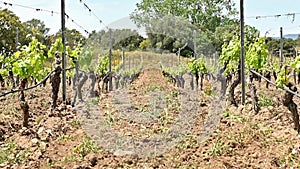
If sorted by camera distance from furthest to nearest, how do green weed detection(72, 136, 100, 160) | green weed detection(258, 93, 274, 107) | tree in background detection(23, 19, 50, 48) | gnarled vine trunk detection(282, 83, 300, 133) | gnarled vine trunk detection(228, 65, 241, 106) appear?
tree in background detection(23, 19, 50, 48), gnarled vine trunk detection(228, 65, 241, 106), green weed detection(258, 93, 274, 107), gnarled vine trunk detection(282, 83, 300, 133), green weed detection(72, 136, 100, 160)

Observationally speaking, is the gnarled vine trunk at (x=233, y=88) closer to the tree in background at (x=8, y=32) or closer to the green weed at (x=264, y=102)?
the green weed at (x=264, y=102)

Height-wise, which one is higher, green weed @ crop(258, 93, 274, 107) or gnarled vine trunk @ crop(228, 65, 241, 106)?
gnarled vine trunk @ crop(228, 65, 241, 106)

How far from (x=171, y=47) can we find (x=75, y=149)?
45.3 ft

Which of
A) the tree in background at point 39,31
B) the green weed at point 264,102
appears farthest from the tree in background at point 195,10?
the green weed at point 264,102

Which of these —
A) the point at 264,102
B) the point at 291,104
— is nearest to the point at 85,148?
the point at 291,104

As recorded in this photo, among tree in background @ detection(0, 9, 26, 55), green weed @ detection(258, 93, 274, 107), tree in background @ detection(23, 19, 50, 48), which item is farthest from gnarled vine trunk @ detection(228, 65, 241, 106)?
tree in background @ detection(0, 9, 26, 55)

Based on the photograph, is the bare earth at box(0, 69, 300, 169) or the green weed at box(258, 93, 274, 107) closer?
the bare earth at box(0, 69, 300, 169)

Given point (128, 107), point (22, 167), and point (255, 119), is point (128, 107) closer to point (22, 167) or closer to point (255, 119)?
point (255, 119)

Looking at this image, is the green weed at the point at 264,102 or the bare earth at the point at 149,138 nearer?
the bare earth at the point at 149,138

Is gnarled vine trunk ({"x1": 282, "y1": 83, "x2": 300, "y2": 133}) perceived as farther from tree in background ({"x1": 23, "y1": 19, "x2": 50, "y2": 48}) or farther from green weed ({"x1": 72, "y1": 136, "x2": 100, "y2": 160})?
tree in background ({"x1": 23, "y1": 19, "x2": 50, "y2": 48})

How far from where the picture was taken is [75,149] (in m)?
6.98

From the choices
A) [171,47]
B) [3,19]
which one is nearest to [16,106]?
[171,47]

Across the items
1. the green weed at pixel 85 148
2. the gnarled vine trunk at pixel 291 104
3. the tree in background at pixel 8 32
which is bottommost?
the green weed at pixel 85 148

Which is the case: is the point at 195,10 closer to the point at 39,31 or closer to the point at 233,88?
the point at 39,31
